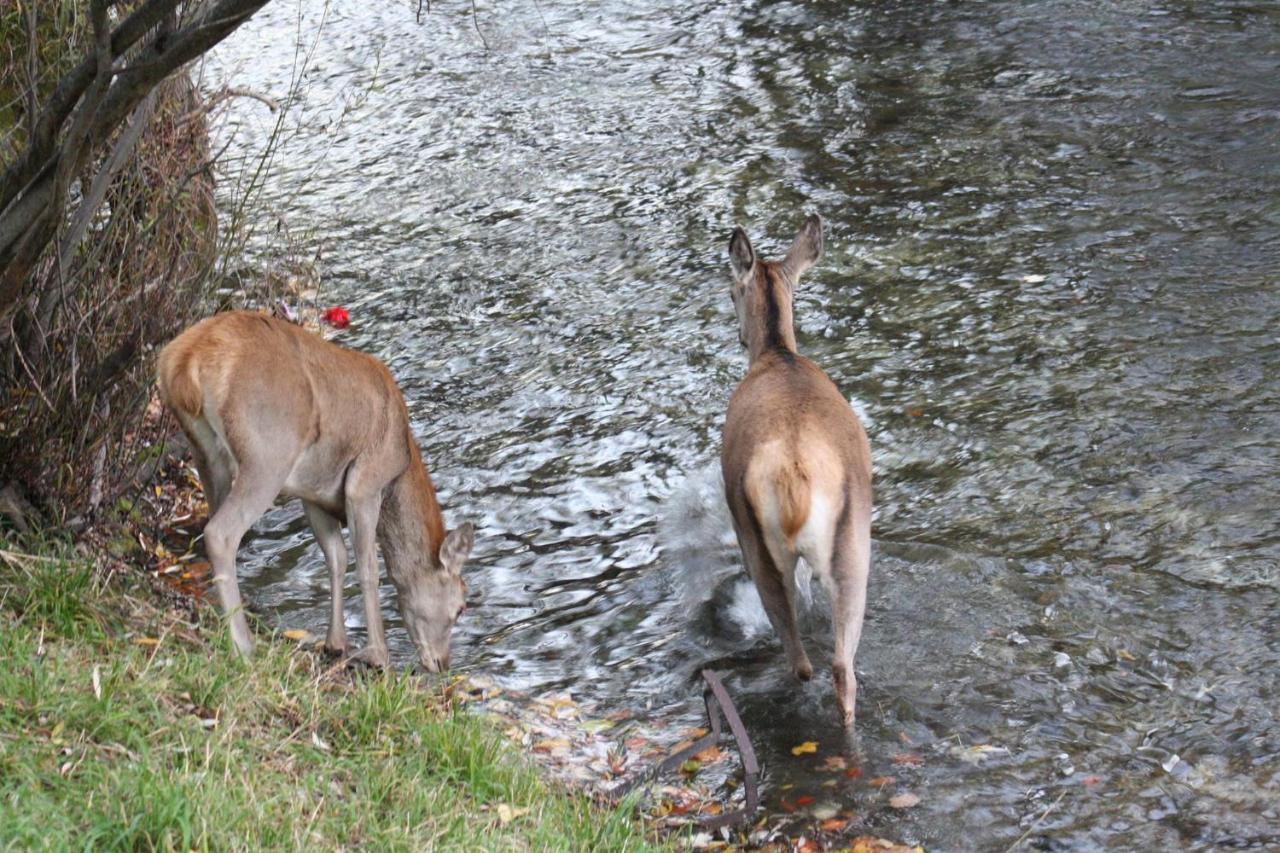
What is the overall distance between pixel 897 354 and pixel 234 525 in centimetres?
519

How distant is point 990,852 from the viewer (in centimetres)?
602

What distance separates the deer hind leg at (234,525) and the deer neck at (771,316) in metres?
2.76

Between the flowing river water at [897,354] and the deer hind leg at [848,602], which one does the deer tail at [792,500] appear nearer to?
the deer hind leg at [848,602]

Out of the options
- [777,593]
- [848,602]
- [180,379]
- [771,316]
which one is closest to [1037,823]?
[848,602]

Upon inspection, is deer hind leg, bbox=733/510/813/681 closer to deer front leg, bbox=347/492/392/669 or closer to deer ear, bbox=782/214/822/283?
deer front leg, bbox=347/492/392/669

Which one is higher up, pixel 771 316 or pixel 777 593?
pixel 771 316

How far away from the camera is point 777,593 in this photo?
7.12m

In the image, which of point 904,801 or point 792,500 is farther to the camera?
point 792,500

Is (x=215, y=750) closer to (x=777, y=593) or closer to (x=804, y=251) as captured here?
(x=777, y=593)

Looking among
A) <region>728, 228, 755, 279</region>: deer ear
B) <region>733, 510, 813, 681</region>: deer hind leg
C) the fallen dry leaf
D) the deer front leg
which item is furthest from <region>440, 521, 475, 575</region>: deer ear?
the fallen dry leaf

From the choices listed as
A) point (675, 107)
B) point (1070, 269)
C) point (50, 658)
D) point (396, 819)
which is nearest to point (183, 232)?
point (50, 658)

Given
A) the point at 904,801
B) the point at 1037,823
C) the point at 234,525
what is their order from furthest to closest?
1. the point at 234,525
2. the point at 904,801
3. the point at 1037,823

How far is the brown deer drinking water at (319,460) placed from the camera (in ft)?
22.6

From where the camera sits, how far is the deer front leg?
7.63 meters
